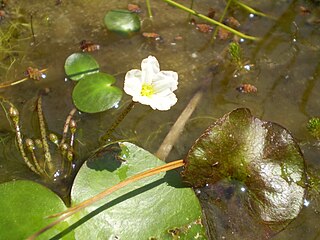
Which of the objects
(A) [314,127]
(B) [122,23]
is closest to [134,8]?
(B) [122,23]

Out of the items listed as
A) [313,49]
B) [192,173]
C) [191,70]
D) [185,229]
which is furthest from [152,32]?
[185,229]

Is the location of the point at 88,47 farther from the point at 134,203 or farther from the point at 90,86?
the point at 134,203

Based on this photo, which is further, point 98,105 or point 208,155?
point 98,105

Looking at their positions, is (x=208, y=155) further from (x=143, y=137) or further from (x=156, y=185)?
(x=143, y=137)

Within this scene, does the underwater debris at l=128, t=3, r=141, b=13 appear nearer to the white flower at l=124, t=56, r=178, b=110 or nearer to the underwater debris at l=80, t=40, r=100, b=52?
the underwater debris at l=80, t=40, r=100, b=52

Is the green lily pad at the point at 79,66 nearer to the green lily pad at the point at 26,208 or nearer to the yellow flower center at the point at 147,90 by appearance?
the yellow flower center at the point at 147,90

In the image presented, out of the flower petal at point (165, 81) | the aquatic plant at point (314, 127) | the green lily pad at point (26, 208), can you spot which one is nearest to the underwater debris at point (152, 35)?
the flower petal at point (165, 81)
